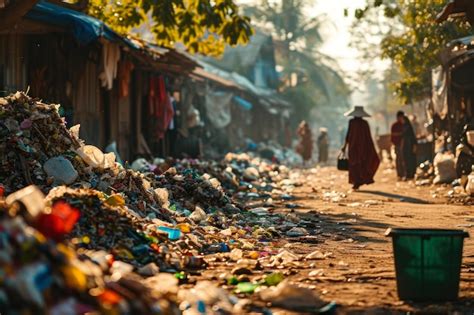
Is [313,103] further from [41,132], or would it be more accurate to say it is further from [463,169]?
[41,132]

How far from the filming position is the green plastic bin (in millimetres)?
6055

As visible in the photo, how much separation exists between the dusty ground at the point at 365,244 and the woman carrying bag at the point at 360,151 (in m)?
0.40

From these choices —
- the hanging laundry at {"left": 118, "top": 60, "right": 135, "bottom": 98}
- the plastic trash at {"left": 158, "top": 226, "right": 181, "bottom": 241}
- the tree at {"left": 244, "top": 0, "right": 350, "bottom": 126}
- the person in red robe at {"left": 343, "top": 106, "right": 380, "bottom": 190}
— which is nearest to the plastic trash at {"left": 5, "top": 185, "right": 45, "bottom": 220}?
the plastic trash at {"left": 158, "top": 226, "right": 181, "bottom": 241}

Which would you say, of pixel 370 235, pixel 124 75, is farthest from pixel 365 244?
pixel 124 75

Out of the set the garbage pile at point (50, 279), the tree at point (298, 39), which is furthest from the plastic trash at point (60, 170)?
the tree at point (298, 39)

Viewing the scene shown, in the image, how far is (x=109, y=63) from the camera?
15.7 metres

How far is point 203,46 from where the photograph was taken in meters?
18.5

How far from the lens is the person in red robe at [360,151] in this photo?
1764 cm

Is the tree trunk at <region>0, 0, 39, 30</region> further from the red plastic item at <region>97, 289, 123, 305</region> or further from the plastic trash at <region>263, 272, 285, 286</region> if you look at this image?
the red plastic item at <region>97, 289, 123, 305</region>

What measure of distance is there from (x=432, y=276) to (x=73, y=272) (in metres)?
3.02

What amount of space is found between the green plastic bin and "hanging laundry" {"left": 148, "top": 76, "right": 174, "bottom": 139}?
14.0 meters

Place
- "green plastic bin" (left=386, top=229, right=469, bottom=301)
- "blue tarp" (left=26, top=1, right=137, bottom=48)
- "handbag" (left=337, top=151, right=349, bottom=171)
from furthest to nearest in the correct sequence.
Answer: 1. "handbag" (left=337, top=151, right=349, bottom=171)
2. "blue tarp" (left=26, top=1, right=137, bottom=48)
3. "green plastic bin" (left=386, top=229, right=469, bottom=301)

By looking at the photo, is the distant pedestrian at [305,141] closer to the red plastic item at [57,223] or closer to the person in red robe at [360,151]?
the person in red robe at [360,151]

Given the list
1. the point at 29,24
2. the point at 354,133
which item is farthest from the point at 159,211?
the point at 354,133
